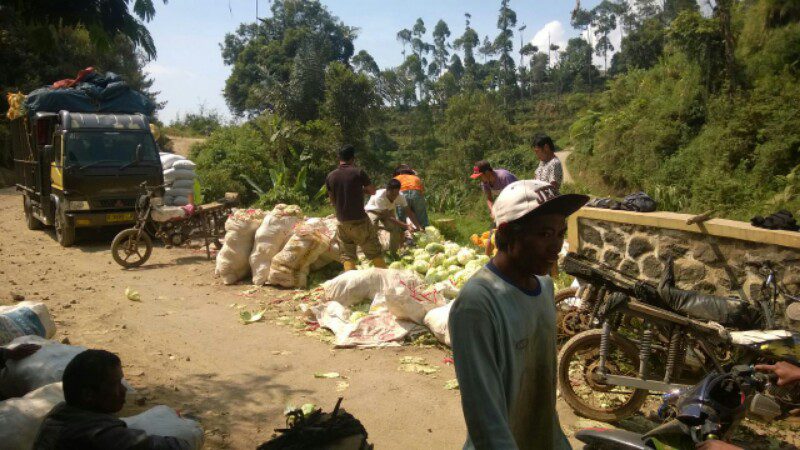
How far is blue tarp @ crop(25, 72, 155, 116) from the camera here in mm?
13219

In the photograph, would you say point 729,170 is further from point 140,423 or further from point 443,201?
point 140,423

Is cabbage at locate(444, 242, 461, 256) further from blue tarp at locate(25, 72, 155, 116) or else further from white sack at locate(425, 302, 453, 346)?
blue tarp at locate(25, 72, 155, 116)

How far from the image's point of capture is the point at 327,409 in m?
5.13

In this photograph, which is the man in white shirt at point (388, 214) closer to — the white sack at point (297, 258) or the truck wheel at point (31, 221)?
the white sack at point (297, 258)

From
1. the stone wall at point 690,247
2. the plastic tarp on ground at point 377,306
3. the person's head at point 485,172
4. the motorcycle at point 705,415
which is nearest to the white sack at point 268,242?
the plastic tarp on ground at point 377,306

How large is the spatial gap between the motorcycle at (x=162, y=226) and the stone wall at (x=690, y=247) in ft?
23.0

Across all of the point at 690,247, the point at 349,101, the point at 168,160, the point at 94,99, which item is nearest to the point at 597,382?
the point at 690,247

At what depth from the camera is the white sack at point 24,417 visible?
131 inches

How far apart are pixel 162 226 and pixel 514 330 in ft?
34.6

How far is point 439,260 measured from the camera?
916cm

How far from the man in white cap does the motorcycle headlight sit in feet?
38.8

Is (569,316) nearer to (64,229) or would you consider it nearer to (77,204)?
(77,204)

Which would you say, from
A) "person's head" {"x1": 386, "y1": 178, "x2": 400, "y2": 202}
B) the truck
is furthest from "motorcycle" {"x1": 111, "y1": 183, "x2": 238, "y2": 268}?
"person's head" {"x1": 386, "y1": 178, "x2": 400, "y2": 202}

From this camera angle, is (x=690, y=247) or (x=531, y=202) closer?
(x=531, y=202)
